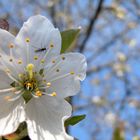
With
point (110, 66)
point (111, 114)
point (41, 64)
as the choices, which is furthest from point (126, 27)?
point (41, 64)

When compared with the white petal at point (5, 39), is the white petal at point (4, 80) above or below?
below

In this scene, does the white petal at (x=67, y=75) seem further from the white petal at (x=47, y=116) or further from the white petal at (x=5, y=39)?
the white petal at (x=5, y=39)

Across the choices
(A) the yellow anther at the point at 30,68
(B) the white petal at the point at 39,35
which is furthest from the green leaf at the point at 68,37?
(A) the yellow anther at the point at 30,68

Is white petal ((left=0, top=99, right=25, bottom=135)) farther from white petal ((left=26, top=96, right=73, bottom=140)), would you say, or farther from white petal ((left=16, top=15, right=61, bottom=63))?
white petal ((left=16, top=15, right=61, bottom=63))

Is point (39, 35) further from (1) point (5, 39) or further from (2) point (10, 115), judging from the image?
(2) point (10, 115)

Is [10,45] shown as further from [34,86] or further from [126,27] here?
[126,27]

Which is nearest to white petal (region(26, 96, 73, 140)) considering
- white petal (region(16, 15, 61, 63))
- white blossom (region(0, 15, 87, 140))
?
white blossom (region(0, 15, 87, 140))

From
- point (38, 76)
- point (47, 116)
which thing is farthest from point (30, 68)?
point (47, 116)
